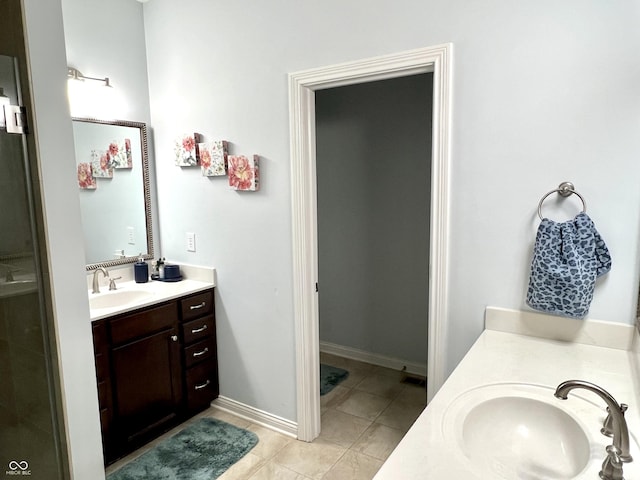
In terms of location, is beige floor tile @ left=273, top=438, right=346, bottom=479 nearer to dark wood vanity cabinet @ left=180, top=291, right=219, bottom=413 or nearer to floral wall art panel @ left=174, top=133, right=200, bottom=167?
dark wood vanity cabinet @ left=180, top=291, right=219, bottom=413

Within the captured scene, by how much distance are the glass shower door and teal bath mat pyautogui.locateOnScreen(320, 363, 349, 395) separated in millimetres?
1909

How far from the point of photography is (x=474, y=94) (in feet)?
5.74

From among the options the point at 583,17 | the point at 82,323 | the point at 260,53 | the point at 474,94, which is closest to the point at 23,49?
the point at 82,323

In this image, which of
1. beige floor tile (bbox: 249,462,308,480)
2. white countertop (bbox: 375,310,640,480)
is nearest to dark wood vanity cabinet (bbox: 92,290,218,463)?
beige floor tile (bbox: 249,462,308,480)

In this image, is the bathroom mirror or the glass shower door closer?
the glass shower door

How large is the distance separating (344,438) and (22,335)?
181 centimetres

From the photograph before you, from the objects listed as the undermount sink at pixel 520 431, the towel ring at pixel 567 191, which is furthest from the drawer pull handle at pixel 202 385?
the towel ring at pixel 567 191

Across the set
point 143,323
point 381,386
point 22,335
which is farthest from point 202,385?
point 22,335

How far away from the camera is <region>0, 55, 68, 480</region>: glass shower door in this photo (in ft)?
4.58

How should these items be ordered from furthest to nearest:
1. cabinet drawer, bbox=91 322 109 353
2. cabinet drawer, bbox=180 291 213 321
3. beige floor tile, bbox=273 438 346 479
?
cabinet drawer, bbox=180 291 213 321
beige floor tile, bbox=273 438 346 479
cabinet drawer, bbox=91 322 109 353

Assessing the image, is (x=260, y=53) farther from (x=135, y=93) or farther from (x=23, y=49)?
(x=23, y=49)

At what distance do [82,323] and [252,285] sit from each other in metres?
1.22

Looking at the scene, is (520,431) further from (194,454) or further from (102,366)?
(102,366)

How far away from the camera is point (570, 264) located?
151 centimetres
